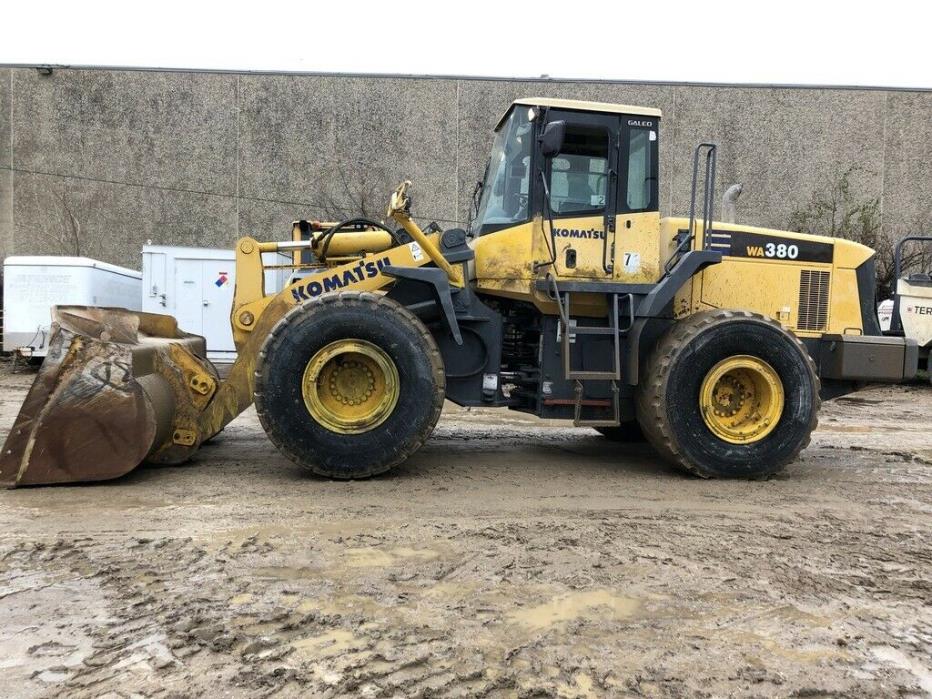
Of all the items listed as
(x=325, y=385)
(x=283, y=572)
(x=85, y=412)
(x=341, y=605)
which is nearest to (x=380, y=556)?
(x=283, y=572)

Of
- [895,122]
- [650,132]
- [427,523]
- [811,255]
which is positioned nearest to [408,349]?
[427,523]

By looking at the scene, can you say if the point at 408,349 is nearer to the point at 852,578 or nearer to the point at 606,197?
the point at 606,197

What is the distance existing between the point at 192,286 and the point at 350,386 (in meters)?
10.2

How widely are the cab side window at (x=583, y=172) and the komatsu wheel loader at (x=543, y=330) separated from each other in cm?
1

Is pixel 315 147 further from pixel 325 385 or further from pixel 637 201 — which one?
pixel 325 385

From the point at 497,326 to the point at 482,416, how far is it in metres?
4.37

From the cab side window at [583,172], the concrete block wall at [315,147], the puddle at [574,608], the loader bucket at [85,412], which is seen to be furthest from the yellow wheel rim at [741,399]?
the concrete block wall at [315,147]

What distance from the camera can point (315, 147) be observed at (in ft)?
57.6

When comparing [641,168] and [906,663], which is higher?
[641,168]

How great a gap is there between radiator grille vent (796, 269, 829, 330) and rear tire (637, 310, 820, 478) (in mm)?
750

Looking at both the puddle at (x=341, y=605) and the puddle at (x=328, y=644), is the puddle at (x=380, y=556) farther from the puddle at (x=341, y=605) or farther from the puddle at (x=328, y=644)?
the puddle at (x=328, y=644)

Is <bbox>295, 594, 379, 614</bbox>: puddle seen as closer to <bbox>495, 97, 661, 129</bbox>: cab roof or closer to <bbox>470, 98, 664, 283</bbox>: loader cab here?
<bbox>470, 98, 664, 283</bbox>: loader cab

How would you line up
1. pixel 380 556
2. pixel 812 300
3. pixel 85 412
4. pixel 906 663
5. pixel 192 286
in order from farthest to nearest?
1. pixel 192 286
2. pixel 812 300
3. pixel 85 412
4. pixel 380 556
5. pixel 906 663

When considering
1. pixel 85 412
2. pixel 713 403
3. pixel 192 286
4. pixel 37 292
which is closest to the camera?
pixel 85 412
